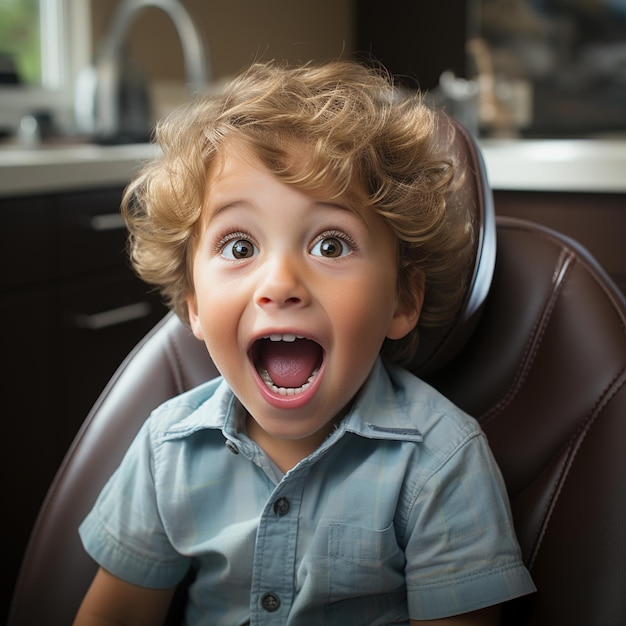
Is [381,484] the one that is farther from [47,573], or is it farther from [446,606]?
[47,573]

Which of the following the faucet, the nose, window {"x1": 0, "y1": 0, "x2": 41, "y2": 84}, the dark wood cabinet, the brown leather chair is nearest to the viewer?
the nose

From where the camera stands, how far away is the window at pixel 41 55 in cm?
288

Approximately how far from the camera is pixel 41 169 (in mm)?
1863

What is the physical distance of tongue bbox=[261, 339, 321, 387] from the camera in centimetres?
86

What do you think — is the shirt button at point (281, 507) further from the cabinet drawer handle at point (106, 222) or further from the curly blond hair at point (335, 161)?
the cabinet drawer handle at point (106, 222)

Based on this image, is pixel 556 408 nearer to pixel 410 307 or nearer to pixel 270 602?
pixel 410 307

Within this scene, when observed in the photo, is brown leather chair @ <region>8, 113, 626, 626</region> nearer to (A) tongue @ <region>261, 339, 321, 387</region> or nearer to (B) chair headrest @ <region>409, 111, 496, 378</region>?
(B) chair headrest @ <region>409, 111, 496, 378</region>

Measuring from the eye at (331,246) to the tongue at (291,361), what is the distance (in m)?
0.09

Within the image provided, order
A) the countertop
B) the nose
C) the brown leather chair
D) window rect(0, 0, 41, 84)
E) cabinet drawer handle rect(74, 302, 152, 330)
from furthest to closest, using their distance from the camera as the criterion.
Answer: window rect(0, 0, 41, 84), cabinet drawer handle rect(74, 302, 152, 330), the countertop, the brown leather chair, the nose

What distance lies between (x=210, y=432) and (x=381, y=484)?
202 millimetres

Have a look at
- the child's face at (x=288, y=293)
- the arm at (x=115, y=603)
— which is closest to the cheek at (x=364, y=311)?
the child's face at (x=288, y=293)

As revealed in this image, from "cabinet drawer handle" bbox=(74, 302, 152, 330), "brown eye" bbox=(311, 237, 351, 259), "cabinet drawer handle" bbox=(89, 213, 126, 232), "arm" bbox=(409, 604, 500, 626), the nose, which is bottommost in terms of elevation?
"cabinet drawer handle" bbox=(74, 302, 152, 330)

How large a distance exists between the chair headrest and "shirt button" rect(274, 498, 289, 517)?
0.71 feet

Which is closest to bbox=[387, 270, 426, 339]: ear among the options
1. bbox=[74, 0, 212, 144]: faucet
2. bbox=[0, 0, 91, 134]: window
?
bbox=[74, 0, 212, 144]: faucet
